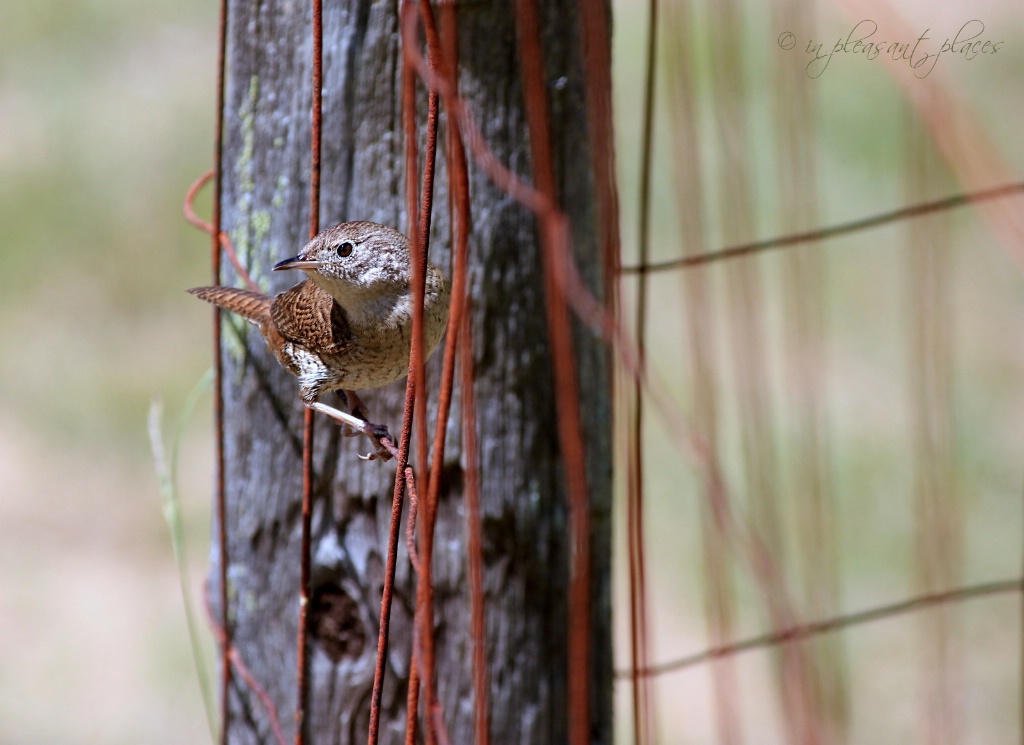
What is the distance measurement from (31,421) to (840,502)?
4541mm

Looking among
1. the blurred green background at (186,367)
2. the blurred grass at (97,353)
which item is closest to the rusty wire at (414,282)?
the blurred green background at (186,367)

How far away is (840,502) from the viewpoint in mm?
5426

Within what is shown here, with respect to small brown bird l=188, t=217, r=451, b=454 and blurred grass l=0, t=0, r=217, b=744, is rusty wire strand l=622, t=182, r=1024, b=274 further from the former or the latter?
blurred grass l=0, t=0, r=217, b=744

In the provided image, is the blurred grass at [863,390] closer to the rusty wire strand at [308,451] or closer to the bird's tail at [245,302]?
the rusty wire strand at [308,451]

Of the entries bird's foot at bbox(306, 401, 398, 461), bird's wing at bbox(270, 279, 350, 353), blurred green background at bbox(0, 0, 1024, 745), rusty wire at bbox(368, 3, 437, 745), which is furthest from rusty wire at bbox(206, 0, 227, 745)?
blurred green background at bbox(0, 0, 1024, 745)

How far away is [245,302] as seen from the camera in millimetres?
2156

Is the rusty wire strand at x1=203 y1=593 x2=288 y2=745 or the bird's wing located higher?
the bird's wing

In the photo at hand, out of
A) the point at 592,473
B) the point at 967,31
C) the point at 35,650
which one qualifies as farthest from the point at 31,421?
the point at 967,31

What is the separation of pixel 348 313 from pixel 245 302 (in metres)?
0.23

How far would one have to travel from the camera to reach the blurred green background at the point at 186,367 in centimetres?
480

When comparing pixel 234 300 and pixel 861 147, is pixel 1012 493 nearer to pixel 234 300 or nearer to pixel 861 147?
pixel 861 147

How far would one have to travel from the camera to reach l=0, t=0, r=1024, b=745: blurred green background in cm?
480

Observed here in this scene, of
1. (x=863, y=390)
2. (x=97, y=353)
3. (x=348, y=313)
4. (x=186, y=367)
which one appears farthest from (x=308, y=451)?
(x=97, y=353)

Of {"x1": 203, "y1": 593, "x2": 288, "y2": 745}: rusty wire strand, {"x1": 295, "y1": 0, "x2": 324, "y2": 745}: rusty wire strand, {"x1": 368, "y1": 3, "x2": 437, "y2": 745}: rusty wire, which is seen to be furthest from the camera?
{"x1": 203, "y1": 593, "x2": 288, "y2": 745}: rusty wire strand
